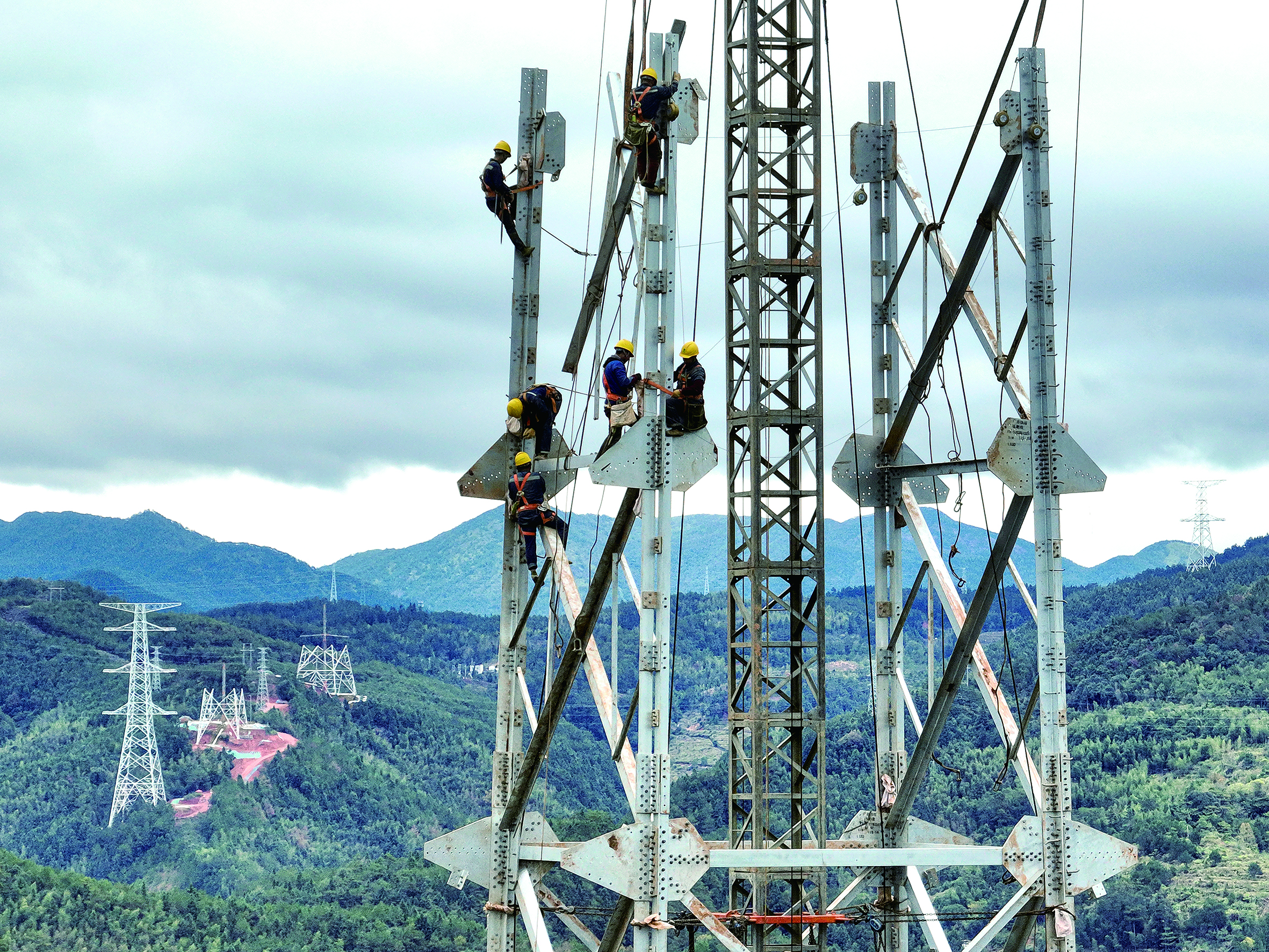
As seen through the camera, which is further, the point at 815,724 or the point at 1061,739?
the point at 815,724

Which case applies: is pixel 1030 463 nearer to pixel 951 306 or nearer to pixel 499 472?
pixel 951 306

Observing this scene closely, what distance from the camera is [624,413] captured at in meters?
24.7

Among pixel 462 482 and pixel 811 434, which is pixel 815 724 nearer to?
pixel 811 434

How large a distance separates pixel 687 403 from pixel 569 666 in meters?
4.42

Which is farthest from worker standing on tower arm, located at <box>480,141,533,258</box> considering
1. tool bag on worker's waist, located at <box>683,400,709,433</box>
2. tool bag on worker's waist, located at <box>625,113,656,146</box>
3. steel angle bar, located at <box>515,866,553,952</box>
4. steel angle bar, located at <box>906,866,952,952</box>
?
steel angle bar, located at <box>906,866,952,952</box>

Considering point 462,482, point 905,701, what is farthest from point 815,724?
point 462,482

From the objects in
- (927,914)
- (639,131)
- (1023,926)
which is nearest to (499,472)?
(639,131)

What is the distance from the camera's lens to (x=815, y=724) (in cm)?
2692

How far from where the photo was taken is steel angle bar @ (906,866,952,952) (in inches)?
1053

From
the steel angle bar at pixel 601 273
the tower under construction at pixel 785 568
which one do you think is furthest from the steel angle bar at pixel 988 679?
the steel angle bar at pixel 601 273

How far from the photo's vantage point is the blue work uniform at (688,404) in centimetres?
2420

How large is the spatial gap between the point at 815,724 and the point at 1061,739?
4.10m

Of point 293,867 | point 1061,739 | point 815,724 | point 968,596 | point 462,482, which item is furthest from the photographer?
point 293,867

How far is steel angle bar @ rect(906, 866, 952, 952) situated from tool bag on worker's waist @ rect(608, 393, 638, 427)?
8074 mm
